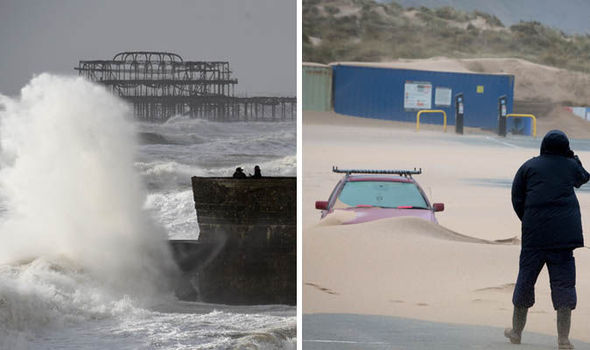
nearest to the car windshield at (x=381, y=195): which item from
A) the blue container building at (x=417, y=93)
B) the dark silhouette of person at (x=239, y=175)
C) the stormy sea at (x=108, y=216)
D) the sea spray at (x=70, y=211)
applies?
the blue container building at (x=417, y=93)

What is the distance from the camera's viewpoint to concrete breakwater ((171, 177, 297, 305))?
19.1 feet

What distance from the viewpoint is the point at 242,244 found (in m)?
5.88

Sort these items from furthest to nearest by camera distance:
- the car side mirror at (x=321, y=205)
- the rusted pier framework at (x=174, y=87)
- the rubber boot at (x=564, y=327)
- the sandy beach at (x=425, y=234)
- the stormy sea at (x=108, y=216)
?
the rusted pier framework at (x=174, y=87) → the stormy sea at (x=108, y=216) → the car side mirror at (x=321, y=205) → the sandy beach at (x=425, y=234) → the rubber boot at (x=564, y=327)

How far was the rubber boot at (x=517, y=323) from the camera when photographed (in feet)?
16.5

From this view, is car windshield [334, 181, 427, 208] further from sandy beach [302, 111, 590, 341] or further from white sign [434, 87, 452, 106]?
white sign [434, 87, 452, 106]

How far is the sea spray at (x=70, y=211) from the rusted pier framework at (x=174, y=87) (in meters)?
0.11

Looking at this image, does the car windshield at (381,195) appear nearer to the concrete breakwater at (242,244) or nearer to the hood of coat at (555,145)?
the concrete breakwater at (242,244)

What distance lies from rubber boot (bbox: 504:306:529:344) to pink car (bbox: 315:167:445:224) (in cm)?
74

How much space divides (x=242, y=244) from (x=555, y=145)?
213 centimetres

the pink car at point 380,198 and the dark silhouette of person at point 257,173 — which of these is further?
the dark silhouette of person at point 257,173

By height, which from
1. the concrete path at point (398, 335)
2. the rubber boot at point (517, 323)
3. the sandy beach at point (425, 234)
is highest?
the sandy beach at point (425, 234)

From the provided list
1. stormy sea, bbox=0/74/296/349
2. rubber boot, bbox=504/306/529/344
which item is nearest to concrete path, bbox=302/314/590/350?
rubber boot, bbox=504/306/529/344

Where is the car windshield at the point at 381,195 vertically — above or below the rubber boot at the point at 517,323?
above

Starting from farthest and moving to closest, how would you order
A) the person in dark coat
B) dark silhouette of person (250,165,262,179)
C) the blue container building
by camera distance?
dark silhouette of person (250,165,262,179)
the blue container building
the person in dark coat
